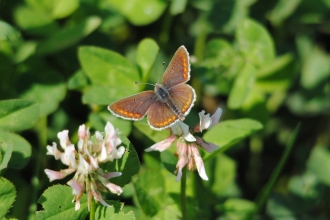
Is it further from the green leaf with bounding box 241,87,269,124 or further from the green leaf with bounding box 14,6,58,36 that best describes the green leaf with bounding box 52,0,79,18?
the green leaf with bounding box 241,87,269,124

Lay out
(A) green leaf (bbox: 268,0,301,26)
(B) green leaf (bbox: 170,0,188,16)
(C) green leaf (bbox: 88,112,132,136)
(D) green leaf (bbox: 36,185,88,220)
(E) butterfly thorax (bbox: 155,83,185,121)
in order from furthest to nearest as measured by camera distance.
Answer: (A) green leaf (bbox: 268,0,301,26) < (B) green leaf (bbox: 170,0,188,16) < (C) green leaf (bbox: 88,112,132,136) < (E) butterfly thorax (bbox: 155,83,185,121) < (D) green leaf (bbox: 36,185,88,220)

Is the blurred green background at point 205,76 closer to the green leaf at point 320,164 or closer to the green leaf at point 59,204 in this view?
the green leaf at point 320,164

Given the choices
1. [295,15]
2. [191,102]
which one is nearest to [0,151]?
[191,102]

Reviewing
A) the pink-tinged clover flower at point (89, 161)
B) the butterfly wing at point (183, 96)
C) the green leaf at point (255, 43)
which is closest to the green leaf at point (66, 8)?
the green leaf at point (255, 43)

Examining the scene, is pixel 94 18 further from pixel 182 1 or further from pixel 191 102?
pixel 191 102

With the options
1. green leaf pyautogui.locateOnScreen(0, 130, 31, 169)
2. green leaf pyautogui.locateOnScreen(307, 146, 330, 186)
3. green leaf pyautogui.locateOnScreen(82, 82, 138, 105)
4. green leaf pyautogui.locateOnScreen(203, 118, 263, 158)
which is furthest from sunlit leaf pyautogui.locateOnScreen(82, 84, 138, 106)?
green leaf pyautogui.locateOnScreen(307, 146, 330, 186)
